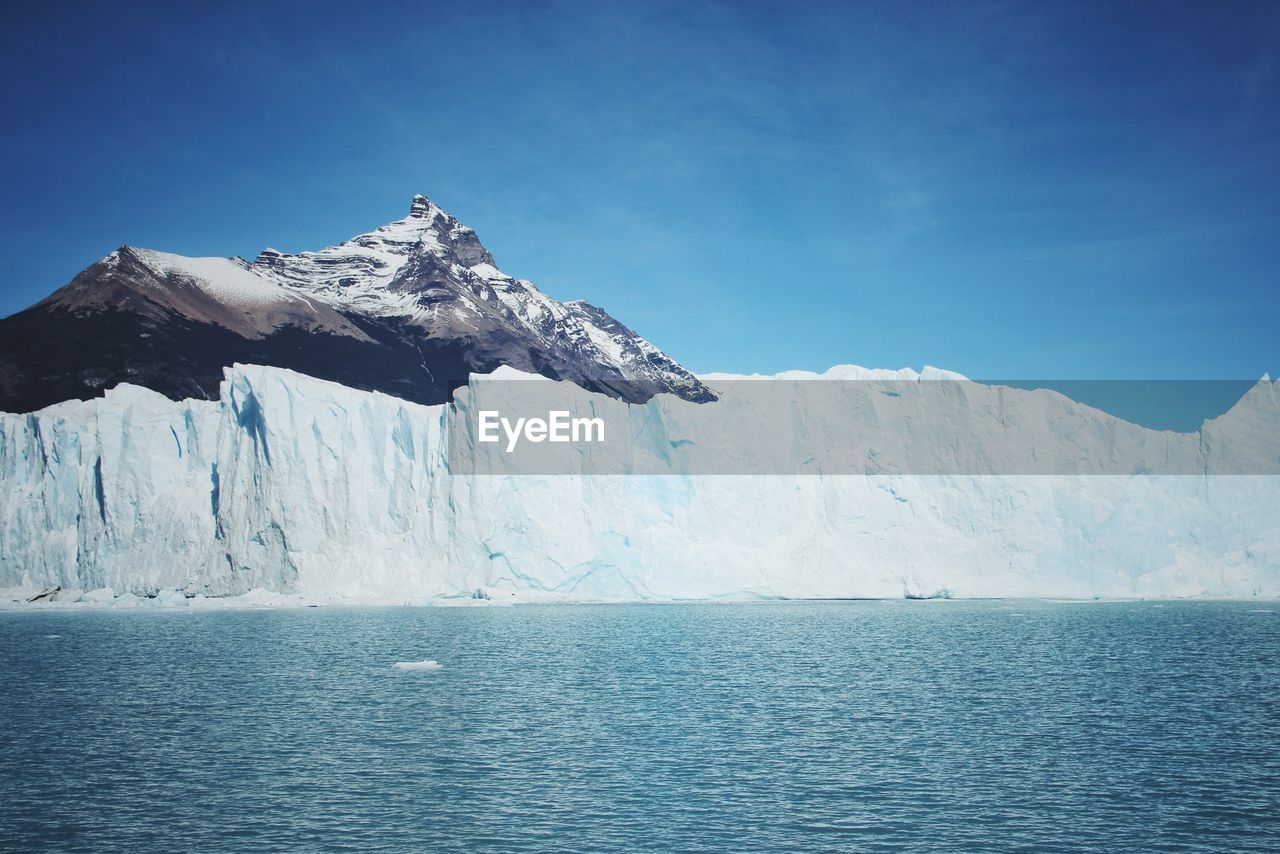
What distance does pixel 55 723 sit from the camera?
58.3 ft

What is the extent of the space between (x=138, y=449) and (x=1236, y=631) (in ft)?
153

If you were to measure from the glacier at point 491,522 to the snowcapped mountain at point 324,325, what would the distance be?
51.1 feet

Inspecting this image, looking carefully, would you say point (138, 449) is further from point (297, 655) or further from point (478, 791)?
point (478, 791)

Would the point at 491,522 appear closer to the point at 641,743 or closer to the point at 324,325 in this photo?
the point at 641,743

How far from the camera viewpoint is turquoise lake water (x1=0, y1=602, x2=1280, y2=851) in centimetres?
1199

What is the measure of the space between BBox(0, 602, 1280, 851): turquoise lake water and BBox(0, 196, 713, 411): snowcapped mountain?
35046 millimetres

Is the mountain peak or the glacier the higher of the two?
the mountain peak

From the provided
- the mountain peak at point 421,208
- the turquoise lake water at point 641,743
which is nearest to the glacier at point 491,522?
the turquoise lake water at point 641,743

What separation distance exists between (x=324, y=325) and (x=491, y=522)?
50075 millimetres

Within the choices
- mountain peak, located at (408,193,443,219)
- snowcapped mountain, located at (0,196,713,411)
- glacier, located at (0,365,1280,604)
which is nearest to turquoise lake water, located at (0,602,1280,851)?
glacier, located at (0,365,1280,604)

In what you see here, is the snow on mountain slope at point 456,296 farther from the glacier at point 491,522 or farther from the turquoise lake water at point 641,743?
the turquoise lake water at point 641,743

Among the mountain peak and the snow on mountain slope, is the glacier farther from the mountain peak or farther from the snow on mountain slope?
the mountain peak

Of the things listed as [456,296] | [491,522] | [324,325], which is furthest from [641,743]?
[456,296]

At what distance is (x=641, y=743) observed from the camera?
16.7 meters
